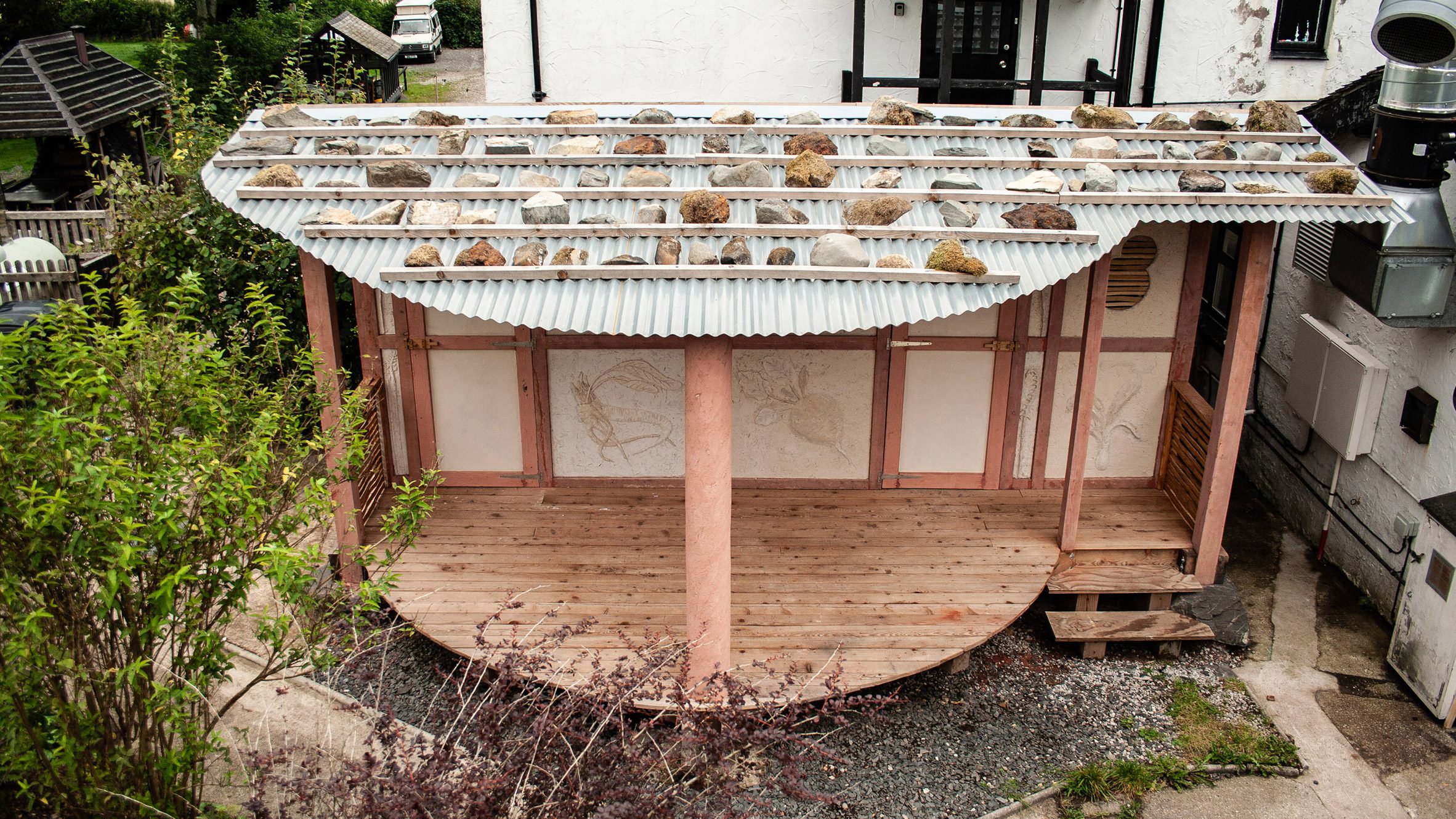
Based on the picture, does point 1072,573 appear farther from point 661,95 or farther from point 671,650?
point 661,95

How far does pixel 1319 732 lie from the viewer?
6.87 metres

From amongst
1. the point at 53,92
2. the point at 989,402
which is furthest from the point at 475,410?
the point at 53,92

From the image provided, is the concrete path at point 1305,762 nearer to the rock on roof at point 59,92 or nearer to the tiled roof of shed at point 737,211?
the tiled roof of shed at point 737,211

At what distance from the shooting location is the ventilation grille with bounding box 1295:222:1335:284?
8398 millimetres

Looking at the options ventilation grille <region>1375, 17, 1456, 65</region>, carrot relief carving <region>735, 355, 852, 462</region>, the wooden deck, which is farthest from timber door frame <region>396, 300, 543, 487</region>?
ventilation grille <region>1375, 17, 1456, 65</region>

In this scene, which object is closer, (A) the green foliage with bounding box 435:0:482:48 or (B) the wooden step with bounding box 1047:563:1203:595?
(B) the wooden step with bounding box 1047:563:1203:595

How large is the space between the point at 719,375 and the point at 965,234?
1.61 m

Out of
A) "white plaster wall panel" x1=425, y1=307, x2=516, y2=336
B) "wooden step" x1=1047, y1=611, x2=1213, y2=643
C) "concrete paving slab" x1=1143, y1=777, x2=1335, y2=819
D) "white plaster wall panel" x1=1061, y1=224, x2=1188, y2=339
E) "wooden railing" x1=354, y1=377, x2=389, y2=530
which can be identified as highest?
"white plaster wall panel" x1=1061, y1=224, x2=1188, y2=339

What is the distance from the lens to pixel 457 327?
318 inches

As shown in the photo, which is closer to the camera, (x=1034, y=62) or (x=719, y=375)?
(x=719, y=375)

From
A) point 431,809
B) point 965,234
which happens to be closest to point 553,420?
point 965,234

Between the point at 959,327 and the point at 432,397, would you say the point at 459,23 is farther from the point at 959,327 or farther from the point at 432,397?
the point at 959,327

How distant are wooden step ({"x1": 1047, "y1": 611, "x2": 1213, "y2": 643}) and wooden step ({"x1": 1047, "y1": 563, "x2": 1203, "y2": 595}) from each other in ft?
0.54

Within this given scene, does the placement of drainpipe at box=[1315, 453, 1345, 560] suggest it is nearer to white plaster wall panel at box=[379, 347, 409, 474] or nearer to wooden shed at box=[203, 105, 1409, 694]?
wooden shed at box=[203, 105, 1409, 694]
